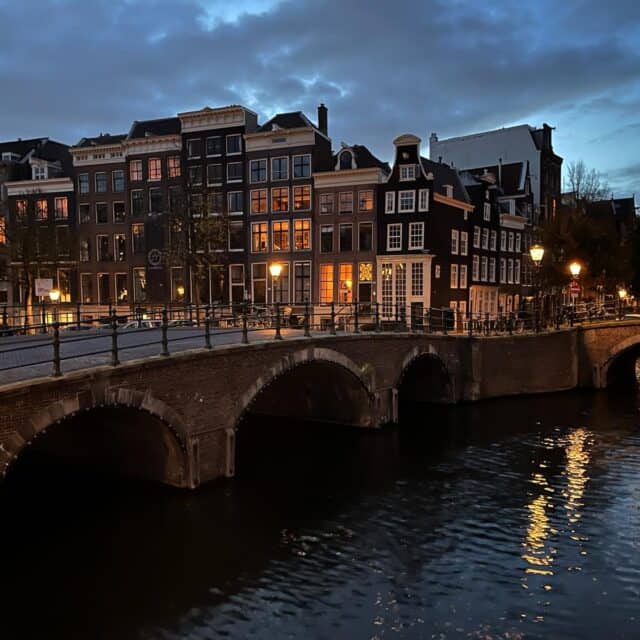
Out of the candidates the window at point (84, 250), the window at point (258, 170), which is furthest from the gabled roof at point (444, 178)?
the window at point (84, 250)

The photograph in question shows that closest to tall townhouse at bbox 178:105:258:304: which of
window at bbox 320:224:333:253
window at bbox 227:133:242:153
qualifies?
window at bbox 227:133:242:153

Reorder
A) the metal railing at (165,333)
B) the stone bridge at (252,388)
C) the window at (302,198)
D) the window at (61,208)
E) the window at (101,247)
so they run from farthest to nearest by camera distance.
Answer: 1. the window at (61,208)
2. the window at (101,247)
3. the window at (302,198)
4. the metal railing at (165,333)
5. the stone bridge at (252,388)

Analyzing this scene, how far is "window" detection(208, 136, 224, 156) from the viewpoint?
42.6m

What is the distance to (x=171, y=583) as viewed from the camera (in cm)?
1094

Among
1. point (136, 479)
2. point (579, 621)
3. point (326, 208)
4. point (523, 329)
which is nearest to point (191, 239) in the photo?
point (326, 208)

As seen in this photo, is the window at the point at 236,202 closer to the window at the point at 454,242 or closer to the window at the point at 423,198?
the window at the point at 423,198

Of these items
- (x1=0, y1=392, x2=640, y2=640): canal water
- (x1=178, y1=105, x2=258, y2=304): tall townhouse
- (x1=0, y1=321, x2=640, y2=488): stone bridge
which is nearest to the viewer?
(x1=0, y1=392, x2=640, y2=640): canal water

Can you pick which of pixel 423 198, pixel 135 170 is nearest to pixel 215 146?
pixel 135 170

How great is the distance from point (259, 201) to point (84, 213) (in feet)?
46.5

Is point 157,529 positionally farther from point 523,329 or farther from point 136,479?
point 523,329

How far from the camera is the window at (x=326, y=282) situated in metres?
41.2

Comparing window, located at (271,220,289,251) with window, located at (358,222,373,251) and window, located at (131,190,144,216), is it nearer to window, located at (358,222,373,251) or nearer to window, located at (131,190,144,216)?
window, located at (358,222,373,251)

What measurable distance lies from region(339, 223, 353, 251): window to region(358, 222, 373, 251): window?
23.0 inches

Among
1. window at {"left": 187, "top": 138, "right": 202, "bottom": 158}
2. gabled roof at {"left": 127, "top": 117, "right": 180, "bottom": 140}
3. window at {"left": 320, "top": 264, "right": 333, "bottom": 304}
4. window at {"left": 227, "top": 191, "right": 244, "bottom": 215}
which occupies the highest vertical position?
gabled roof at {"left": 127, "top": 117, "right": 180, "bottom": 140}
